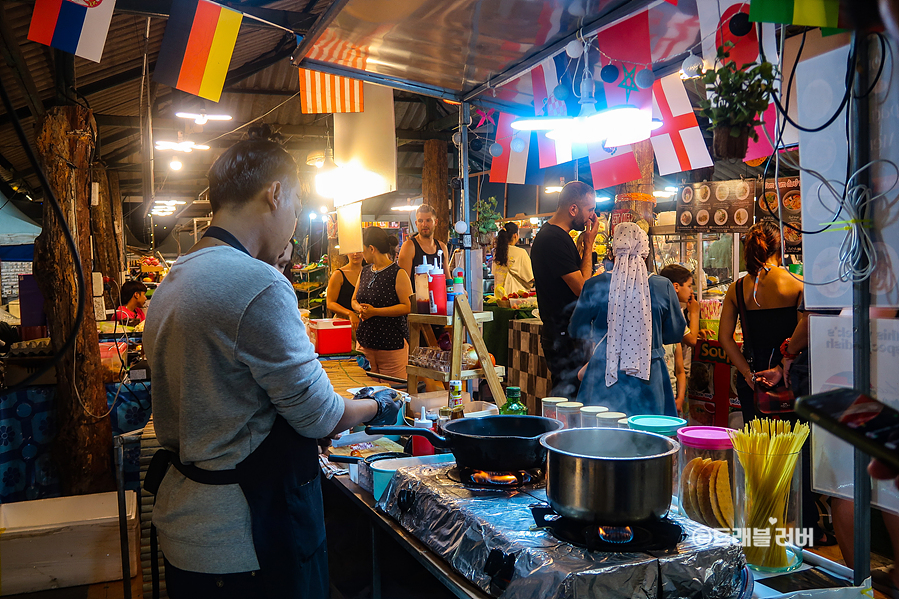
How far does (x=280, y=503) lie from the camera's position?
150 centimetres

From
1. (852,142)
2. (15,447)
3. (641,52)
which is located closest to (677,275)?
(641,52)

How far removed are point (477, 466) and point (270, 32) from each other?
8.22m

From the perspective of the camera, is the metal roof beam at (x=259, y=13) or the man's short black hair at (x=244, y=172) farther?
the metal roof beam at (x=259, y=13)

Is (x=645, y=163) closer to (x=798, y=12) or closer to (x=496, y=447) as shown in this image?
(x=798, y=12)

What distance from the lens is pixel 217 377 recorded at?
1.45 metres

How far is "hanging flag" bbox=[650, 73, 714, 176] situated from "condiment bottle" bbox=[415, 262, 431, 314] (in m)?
1.40

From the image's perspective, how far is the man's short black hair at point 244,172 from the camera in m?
1.61

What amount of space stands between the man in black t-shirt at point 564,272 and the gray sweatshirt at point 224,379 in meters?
2.64

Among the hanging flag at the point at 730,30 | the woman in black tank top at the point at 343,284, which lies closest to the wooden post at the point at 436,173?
the woman in black tank top at the point at 343,284

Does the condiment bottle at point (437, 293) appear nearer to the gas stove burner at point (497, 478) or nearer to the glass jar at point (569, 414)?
the glass jar at point (569, 414)

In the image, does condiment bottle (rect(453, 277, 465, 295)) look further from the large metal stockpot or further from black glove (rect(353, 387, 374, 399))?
the large metal stockpot

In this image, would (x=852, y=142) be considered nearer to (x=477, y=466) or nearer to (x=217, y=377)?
(x=477, y=466)

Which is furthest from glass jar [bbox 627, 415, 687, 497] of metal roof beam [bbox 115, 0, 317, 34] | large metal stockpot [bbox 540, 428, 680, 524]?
metal roof beam [bbox 115, 0, 317, 34]

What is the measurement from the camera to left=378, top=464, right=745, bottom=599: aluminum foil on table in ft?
3.80
